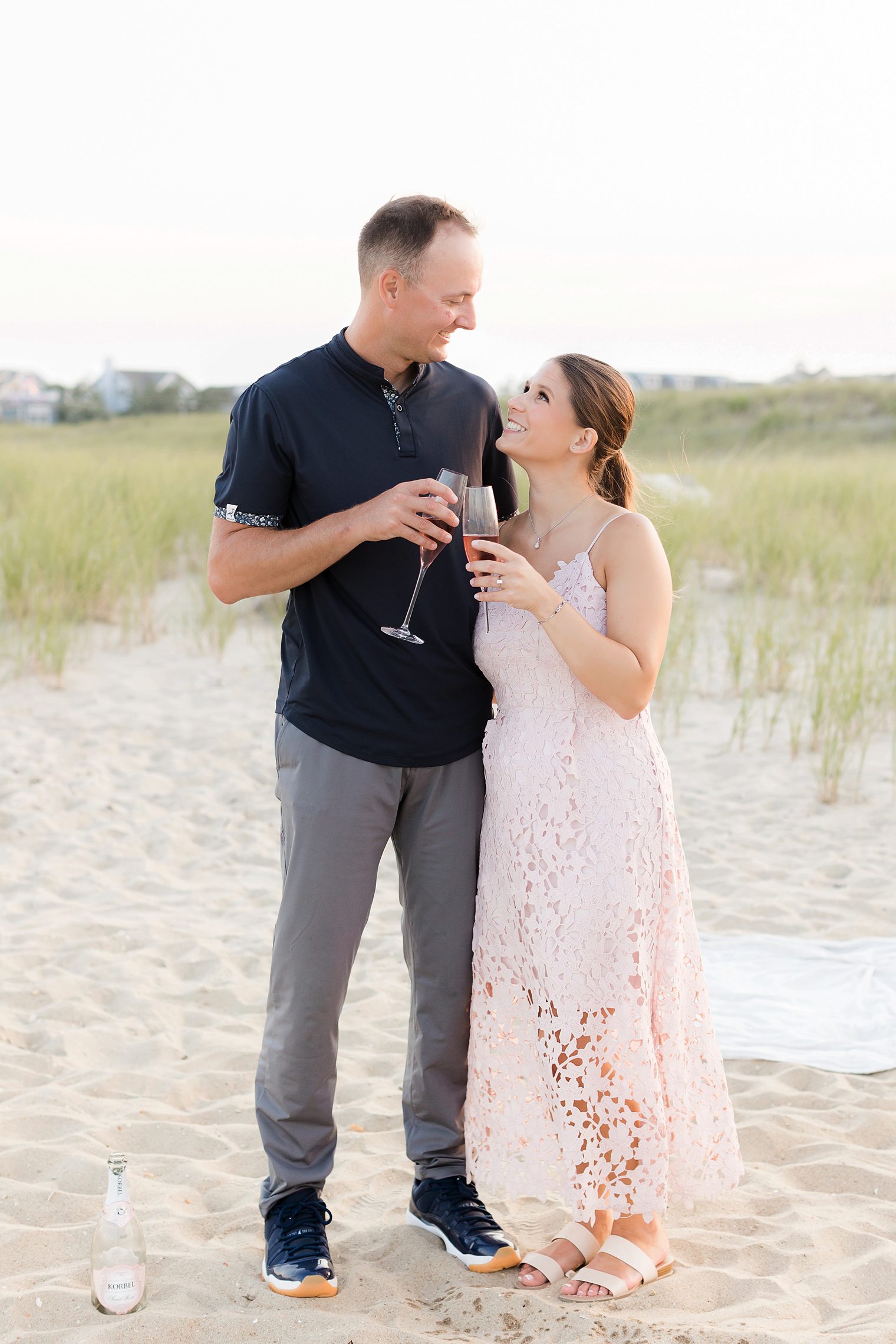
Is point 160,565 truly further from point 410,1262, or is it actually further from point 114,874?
point 410,1262

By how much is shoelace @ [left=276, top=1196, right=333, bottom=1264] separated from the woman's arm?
1.28 meters

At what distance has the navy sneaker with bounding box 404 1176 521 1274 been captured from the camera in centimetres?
269

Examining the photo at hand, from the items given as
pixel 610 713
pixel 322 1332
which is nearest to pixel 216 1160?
pixel 322 1332

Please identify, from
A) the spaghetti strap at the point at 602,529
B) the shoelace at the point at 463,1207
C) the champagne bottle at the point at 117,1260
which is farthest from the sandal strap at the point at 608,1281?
the spaghetti strap at the point at 602,529

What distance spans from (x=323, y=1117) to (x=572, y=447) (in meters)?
1.56

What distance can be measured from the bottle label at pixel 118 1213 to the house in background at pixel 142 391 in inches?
1399

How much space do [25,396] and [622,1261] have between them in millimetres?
48264

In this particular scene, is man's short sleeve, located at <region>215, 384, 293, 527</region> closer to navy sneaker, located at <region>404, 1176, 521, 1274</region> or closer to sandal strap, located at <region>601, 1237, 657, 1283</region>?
navy sneaker, located at <region>404, 1176, 521, 1274</region>

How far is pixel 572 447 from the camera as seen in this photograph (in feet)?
8.77

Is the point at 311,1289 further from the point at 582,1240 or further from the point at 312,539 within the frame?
the point at 312,539

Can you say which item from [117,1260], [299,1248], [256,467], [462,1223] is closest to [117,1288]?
[117,1260]

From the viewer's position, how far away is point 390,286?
8.51 feet

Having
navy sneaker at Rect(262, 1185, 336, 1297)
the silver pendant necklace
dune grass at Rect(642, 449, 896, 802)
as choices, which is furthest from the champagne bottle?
dune grass at Rect(642, 449, 896, 802)

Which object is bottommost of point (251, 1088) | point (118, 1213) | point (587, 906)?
point (251, 1088)
